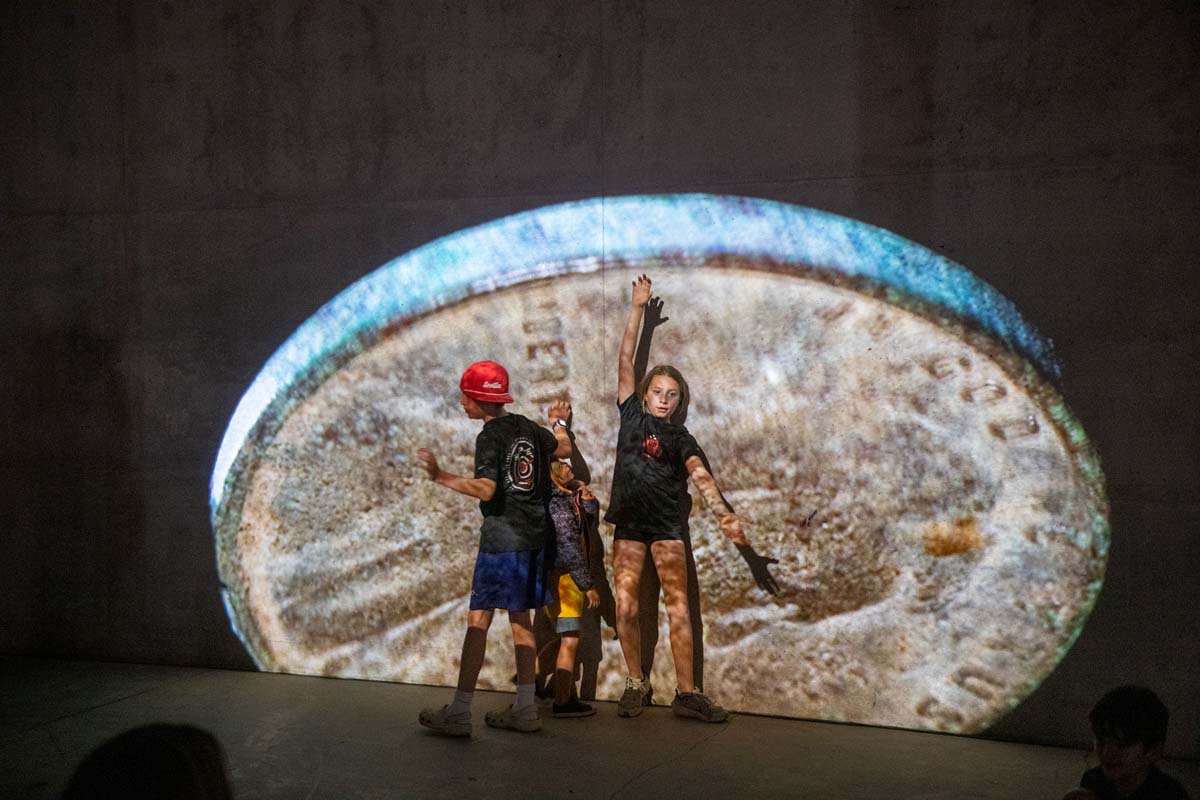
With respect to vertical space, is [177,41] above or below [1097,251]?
above

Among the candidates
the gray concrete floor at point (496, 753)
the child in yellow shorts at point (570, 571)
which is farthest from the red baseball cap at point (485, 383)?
the gray concrete floor at point (496, 753)

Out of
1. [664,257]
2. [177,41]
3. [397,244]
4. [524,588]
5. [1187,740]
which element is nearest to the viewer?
[1187,740]

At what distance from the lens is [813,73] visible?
5.32 m

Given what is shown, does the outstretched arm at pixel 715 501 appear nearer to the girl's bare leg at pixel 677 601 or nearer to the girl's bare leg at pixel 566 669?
the girl's bare leg at pixel 677 601

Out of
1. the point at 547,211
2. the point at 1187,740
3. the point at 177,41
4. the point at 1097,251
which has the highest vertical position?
the point at 177,41

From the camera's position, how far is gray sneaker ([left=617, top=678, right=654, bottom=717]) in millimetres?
5398

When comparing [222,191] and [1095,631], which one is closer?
[1095,631]

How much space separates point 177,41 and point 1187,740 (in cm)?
614

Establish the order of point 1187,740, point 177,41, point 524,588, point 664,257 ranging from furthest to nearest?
point 177,41
point 664,257
point 524,588
point 1187,740

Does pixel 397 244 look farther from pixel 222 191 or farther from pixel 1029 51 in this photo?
pixel 1029 51

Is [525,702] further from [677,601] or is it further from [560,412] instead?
[560,412]

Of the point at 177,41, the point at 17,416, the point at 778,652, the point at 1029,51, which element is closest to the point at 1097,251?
the point at 1029,51

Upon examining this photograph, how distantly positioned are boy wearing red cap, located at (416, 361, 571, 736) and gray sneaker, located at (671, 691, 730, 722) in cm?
67

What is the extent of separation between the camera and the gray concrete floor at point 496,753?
4.43 meters
